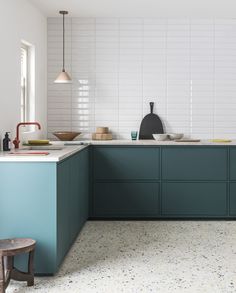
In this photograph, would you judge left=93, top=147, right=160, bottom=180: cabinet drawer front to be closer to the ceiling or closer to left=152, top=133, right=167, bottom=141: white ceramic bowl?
left=152, top=133, right=167, bottom=141: white ceramic bowl

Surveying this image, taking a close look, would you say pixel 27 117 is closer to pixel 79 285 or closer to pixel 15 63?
pixel 15 63

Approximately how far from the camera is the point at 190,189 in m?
5.89

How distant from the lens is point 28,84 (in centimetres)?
599

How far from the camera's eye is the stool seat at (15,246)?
343cm

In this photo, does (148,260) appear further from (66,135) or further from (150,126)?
(150,126)

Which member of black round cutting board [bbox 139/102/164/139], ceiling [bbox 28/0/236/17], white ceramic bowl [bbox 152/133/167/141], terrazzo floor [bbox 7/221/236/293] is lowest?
terrazzo floor [bbox 7/221/236/293]

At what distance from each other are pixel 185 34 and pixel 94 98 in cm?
137

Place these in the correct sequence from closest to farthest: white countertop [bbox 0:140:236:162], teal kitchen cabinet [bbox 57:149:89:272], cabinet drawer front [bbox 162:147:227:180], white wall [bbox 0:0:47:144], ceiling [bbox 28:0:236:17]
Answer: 1. white countertop [bbox 0:140:236:162]
2. teal kitchen cabinet [bbox 57:149:89:272]
3. white wall [bbox 0:0:47:144]
4. ceiling [bbox 28:0:236:17]
5. cabinet drawer front [bbox 162:147:227:180]

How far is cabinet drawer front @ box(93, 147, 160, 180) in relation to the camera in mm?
5864

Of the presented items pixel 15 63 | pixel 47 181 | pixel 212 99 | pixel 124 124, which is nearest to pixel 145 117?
pixel 124 124

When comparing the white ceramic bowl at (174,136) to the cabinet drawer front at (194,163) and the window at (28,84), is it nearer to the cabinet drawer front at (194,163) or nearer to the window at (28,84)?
the cabinet drawer front at (194,163)

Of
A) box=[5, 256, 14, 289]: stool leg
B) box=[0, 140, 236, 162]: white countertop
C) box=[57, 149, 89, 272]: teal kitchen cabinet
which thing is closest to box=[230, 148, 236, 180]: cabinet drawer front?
box=[0, 140, 236, 162]: white countertop

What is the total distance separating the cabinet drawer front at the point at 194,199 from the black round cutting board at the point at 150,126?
3.00 feet

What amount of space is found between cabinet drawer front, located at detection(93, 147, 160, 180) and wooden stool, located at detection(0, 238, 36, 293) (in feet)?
7.48
